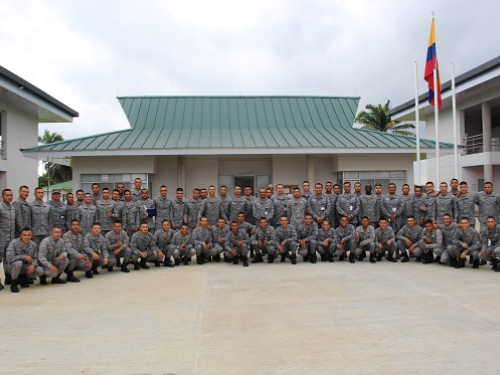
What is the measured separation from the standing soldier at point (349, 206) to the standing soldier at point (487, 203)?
258cm

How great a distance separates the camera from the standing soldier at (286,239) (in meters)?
9.27

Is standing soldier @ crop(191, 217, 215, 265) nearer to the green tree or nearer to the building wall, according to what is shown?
the building wall

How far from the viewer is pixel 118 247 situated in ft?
28.0

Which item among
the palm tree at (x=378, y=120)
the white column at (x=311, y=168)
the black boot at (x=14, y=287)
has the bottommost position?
the black boot at (x=14, y=287)

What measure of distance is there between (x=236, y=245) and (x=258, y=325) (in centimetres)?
450

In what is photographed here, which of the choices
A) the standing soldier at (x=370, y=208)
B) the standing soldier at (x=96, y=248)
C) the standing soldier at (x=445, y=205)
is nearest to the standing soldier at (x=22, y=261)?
the standing soldier at (x=96, y=248)

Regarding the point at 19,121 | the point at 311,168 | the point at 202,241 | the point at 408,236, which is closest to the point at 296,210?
the point at 202,241

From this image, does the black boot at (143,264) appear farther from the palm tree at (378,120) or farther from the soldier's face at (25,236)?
the palm tree at (378,120)

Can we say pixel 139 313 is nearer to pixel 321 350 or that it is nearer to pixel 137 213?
pixel 321 350

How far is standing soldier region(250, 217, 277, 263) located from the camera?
9305 millimetres

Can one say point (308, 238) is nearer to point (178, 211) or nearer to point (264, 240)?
point (264, 240)

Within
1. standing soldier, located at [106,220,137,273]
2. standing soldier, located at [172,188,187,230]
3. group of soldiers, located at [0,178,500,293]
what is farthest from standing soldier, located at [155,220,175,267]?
standing soldier, located at [172,188,187,230]

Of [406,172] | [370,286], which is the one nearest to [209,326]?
[370,286]

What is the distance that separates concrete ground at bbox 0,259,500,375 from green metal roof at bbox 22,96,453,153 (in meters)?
7.86
